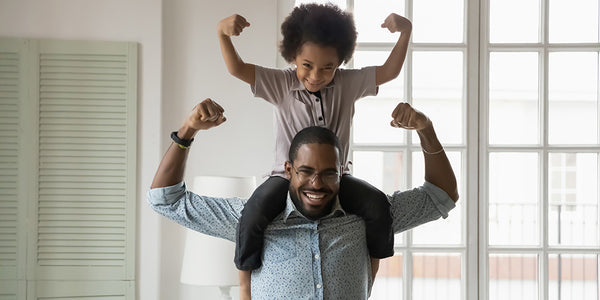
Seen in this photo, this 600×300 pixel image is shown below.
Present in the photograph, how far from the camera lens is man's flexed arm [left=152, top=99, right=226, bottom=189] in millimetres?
1975

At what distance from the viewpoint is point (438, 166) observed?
2172 millimetres

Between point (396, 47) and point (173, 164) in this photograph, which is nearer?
point (173, 164)

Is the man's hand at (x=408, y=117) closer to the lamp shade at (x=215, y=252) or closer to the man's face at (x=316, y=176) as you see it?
the man's face at (x=316, y=176)

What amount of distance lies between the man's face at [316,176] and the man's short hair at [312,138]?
0.05 feet

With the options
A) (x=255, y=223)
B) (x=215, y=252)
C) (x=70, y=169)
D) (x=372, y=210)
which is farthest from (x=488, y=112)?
(x=70, y=169)

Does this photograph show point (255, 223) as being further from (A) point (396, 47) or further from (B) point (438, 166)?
(A) point (396, 47)

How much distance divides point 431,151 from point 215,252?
1.22 m

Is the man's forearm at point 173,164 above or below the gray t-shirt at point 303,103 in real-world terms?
below

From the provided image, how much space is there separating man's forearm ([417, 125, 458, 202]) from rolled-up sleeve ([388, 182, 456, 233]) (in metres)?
0.02

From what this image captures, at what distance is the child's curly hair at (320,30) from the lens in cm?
203

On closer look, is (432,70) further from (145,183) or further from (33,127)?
(33,127)

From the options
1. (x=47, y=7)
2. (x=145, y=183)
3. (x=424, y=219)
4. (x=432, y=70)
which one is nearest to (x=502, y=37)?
(x=432, y=70)

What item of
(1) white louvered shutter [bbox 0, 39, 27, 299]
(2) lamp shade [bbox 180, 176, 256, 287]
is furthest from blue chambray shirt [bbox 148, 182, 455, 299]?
(1) white louvered shutter [bbox 0, 39, 27, 299]

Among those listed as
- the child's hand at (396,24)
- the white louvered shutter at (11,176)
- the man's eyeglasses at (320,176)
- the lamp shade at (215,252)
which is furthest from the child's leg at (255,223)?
the white louvered shutter at (11,176)
